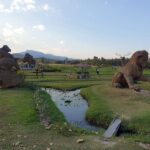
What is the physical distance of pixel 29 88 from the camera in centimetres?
2455

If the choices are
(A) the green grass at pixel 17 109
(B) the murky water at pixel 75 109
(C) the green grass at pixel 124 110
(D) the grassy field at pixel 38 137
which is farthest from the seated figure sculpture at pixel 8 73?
(D) the grassy field at pixel 38 137

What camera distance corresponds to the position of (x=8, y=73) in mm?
24500

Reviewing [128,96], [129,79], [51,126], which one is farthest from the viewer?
[129,79]

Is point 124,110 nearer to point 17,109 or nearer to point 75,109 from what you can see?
point 75,109

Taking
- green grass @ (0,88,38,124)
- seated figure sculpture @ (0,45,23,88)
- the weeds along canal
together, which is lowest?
the weeds along canal

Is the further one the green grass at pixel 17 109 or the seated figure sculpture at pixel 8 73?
the seated figure sculpture at pixel 8 73

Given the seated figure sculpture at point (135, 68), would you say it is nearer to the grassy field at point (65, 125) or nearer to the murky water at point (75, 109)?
the grassy field at point (65, 125)

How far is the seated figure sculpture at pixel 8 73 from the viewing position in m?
24.2

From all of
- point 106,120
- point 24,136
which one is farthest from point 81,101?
point 24,136

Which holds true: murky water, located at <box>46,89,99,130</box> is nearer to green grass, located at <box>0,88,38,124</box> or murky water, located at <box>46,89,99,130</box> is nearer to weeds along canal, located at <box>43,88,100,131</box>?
weeds along canal, located at <box>43,88,100,131</box>

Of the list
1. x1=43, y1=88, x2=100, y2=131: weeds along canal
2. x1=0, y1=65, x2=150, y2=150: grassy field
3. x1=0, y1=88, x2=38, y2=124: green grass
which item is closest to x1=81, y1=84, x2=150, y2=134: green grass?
x1=0, y1=65, x2=150, y2=150: grassy field

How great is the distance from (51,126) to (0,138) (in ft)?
6.89

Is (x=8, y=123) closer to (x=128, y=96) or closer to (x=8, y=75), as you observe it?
(x=128, y=96)

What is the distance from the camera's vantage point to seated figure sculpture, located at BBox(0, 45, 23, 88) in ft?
79.6
